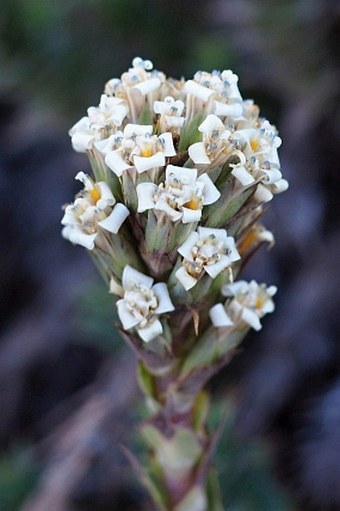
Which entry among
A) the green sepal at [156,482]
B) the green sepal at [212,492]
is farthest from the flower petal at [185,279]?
the green sepal at [212,492]

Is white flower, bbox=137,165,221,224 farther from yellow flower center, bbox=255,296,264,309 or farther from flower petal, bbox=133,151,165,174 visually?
yellow flower center, bbox=255,296,264,309

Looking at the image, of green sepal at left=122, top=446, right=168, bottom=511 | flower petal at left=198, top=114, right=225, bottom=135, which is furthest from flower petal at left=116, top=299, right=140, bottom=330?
green sepal at left=122, top=446, right=168, bottom=511

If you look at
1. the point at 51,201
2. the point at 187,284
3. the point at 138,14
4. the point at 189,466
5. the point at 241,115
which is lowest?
the point at 189,466

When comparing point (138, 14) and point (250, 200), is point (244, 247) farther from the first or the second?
point (138, 14)

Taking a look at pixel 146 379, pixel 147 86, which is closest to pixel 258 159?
pixel 147 86

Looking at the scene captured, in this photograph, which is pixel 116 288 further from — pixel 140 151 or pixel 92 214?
pixel 140 151

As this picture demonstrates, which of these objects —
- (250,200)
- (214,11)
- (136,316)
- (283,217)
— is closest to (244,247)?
(250,200)
